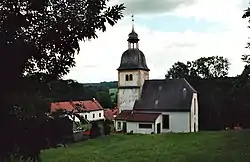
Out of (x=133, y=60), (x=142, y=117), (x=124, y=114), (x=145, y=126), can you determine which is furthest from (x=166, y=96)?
(x=133, y=60)

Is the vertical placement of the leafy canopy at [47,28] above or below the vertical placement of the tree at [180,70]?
below

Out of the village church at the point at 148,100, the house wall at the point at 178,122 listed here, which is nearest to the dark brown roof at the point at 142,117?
the village church at the point at 148,100

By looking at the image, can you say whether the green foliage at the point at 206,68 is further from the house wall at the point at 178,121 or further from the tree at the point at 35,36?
the tree at the point at 35,36

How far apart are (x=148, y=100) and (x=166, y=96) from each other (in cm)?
197

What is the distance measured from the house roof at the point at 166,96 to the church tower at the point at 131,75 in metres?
0.88

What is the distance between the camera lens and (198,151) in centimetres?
1828

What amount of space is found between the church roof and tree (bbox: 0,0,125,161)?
37012 mm

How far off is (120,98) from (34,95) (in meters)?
38.0

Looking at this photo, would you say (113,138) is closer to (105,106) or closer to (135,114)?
(135,114)

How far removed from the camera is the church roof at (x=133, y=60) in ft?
133

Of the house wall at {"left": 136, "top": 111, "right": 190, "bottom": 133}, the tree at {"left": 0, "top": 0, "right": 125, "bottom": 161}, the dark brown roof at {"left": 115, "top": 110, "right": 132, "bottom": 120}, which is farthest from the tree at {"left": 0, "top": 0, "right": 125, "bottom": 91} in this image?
the dark brown roof at {"left": 115, "top": 110, "right": 132, "bottom": 120}

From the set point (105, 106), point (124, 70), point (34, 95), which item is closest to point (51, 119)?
point (34, 95)

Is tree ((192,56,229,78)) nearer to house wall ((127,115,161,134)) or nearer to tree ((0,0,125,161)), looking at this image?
house wall ((127,115,161,134))

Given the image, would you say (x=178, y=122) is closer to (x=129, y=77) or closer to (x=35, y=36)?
(x=129, y=77)
